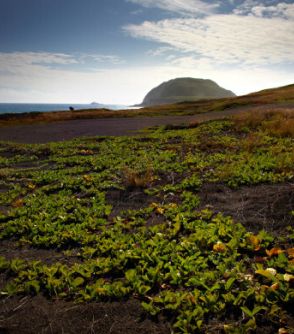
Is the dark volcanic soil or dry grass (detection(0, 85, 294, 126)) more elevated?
dry grass (detection(0, 85, 294, 126))

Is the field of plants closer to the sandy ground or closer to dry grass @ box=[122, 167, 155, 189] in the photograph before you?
dry grass @ box=[122, 167, 155, 189]

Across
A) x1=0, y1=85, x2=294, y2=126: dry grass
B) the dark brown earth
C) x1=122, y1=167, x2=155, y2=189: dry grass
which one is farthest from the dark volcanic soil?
x1=0, y1=85, x2=294, y2=126: dry grass

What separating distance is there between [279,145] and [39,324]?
1235cm

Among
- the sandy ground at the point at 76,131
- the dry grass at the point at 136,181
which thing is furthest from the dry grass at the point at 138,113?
the dry grass at the point at 136,181

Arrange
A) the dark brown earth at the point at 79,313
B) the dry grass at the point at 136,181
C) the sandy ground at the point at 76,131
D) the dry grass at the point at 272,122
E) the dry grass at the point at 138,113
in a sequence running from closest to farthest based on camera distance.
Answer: the dark brown earth at the point at 79,313 < the dry grass at the point at 136,181 < the dry grass at the point at 272,122 < the sandy ground at the point at 76,131 < the dry grass at the point at 138,113

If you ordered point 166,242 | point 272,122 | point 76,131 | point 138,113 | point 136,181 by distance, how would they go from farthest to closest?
point 138,113 < point 76,131 < point 272,122 < point 136,181 < point 166,242

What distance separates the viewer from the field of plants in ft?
13.3

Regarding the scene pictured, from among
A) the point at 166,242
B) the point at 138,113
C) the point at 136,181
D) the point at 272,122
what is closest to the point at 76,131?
the point at 272,122

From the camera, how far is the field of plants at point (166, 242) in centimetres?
406

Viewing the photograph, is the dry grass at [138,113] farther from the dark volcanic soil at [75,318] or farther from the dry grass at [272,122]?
the dark volcanic soil at [75,318]

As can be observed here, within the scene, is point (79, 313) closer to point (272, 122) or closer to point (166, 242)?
point (166, 242)

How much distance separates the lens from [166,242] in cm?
587

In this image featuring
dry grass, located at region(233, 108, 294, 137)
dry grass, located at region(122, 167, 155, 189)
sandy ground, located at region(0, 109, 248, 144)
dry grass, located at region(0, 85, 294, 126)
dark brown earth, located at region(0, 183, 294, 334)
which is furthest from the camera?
dry grass, located at region(0, 85, 294, 126)

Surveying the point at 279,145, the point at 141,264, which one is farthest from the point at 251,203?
the point at 279,145
